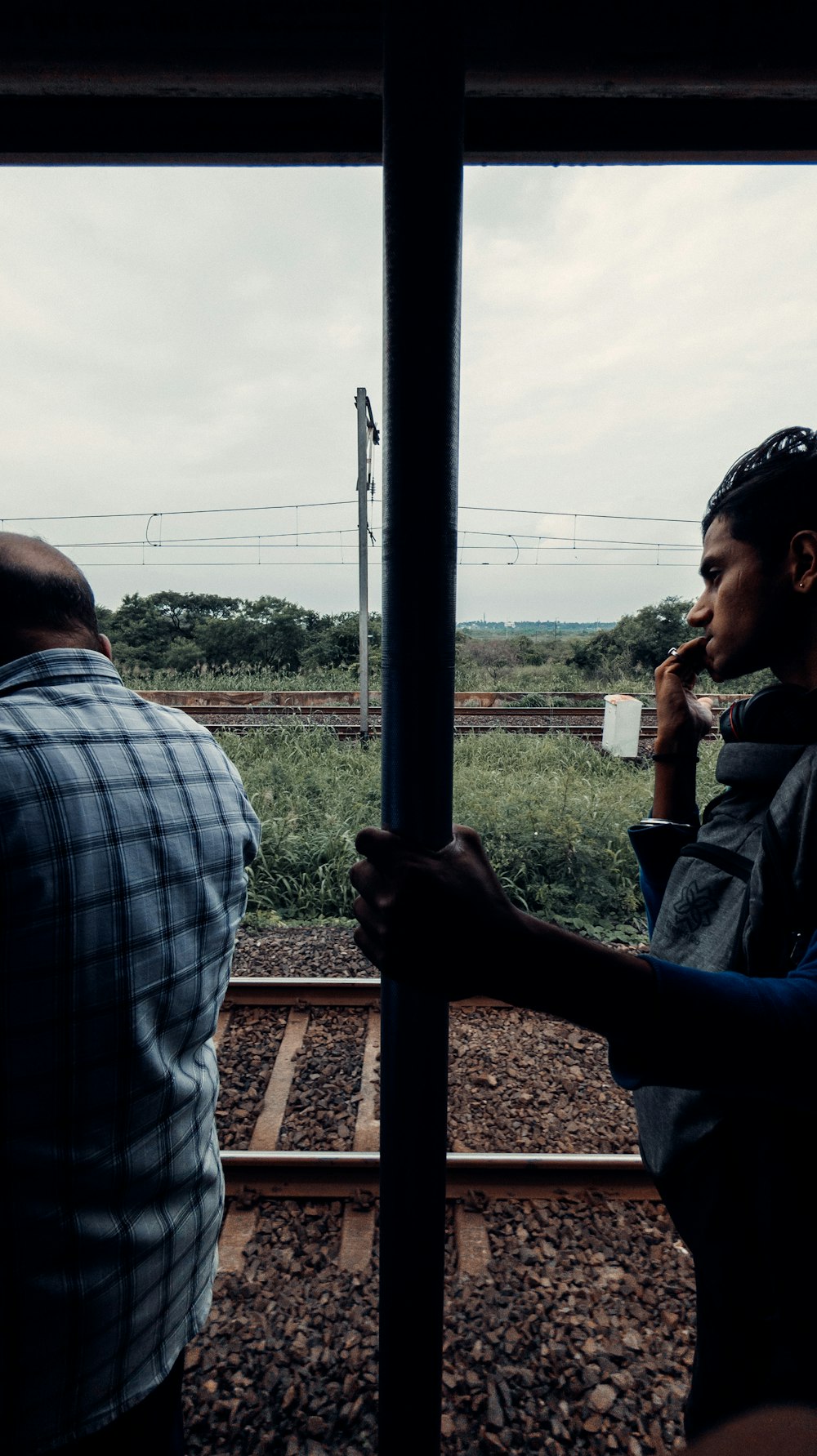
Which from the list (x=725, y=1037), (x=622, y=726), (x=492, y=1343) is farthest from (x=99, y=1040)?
(x=622, y=726)

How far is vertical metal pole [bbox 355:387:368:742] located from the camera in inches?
385

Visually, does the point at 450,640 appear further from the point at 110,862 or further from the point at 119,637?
the point at 119,637

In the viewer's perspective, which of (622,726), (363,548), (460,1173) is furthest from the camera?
(363,548)

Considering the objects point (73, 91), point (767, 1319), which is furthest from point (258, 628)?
point (767, 1319)

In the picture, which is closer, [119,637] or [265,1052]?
[265,1052]

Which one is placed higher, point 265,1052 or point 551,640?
point 551,640

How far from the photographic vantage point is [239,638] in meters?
18.2

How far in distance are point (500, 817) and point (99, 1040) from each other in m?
5.51

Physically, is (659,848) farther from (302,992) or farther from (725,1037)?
(302,992)

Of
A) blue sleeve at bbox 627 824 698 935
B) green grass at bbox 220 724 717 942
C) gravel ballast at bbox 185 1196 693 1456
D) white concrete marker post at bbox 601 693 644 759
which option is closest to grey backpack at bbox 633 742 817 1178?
blue sleeve at bbox 627 824 698 935

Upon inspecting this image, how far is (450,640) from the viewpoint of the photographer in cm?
98

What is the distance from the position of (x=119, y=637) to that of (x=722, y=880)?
→ 19259 mm

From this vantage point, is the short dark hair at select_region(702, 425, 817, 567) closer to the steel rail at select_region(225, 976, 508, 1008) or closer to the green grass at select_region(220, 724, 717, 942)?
the steel rail at select_region(225, 976, 508, 1008)

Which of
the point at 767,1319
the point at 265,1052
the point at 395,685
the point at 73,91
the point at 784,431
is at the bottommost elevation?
the point at 265,1052
